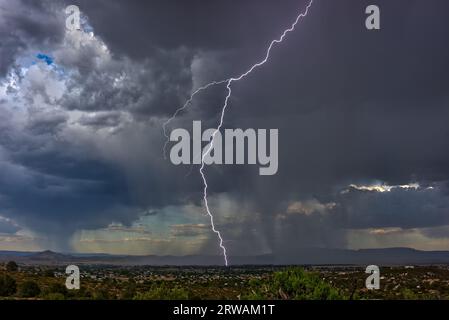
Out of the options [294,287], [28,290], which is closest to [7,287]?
[28,290]

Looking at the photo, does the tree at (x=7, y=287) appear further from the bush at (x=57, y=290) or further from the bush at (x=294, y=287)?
the bush at (x=294, y=287)

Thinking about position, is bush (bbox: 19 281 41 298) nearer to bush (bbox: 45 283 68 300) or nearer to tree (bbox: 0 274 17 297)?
tree (bbox: 0 274 17 297)

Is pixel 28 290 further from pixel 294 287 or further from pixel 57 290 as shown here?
pixel 294 287

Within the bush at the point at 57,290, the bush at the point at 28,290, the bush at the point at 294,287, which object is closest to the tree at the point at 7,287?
the bush at the point at 28,290

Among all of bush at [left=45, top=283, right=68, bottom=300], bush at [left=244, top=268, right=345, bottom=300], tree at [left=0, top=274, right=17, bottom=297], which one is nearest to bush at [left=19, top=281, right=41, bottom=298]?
tree at [left=0, top=274, right=17, bottom=297]

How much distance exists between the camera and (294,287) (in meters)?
25.9

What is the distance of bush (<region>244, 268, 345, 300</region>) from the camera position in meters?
24.8

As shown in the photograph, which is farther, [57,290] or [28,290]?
[57,290]

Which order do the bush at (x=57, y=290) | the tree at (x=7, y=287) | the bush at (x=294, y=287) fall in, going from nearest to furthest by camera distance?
the bush at (x=294, y=287) → the tree at (x=7, y=287) → the bush at (x=57, y=290)

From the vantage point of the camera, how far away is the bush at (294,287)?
24.8 meters
